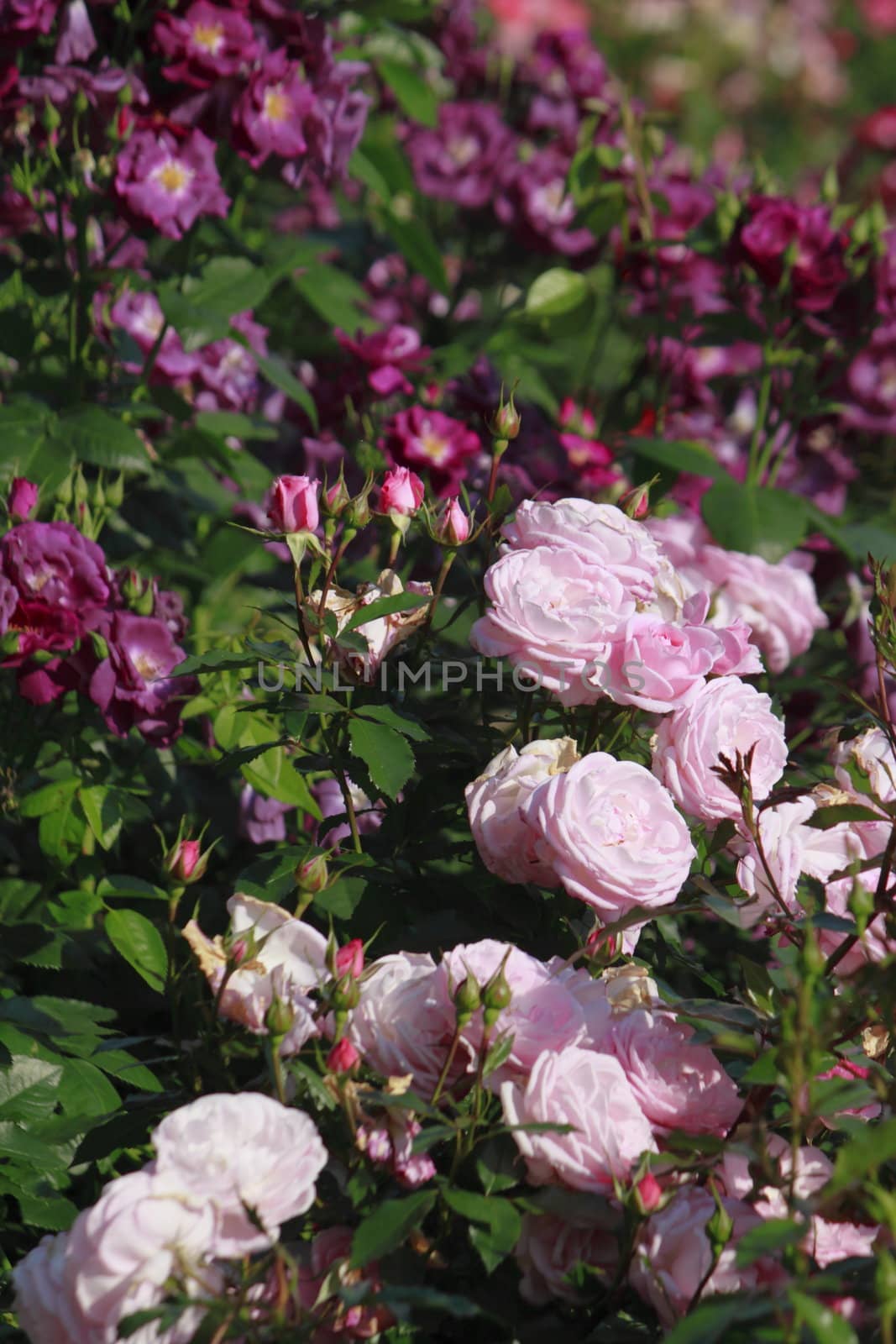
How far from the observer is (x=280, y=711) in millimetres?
1216

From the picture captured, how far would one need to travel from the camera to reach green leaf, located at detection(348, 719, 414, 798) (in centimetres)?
109

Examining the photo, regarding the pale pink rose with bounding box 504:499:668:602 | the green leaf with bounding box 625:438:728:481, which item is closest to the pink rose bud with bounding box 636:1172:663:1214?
the pale pink rose with bounding box 504:499:668:602

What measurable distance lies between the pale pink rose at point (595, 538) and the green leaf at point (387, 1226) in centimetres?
50

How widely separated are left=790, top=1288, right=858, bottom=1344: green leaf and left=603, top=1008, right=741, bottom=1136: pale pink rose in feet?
0.76

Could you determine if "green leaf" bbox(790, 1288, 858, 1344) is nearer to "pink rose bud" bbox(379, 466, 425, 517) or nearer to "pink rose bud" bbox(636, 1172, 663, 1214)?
"pink rose bud" bbox(636, 1172, 663, 1214)

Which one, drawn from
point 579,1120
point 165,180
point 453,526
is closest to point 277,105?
point 165,180

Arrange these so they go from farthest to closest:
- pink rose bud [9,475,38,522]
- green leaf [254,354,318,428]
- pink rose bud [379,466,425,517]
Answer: green leaf [254,354,318,428], pink rose bud [9,475,38,522], pink rose bud [379,466,425,517]

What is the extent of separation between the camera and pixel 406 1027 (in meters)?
0.95

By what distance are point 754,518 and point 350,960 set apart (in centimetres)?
121

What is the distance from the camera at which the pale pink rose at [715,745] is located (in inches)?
43.0

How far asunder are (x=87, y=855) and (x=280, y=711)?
506 mm

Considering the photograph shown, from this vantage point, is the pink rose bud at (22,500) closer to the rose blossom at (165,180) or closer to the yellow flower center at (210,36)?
the rose blossom at (165,180)

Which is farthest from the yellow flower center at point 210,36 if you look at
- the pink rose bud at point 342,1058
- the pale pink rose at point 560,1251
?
the pale pink rose at point 560,1251

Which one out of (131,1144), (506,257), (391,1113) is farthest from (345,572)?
(506,257)
